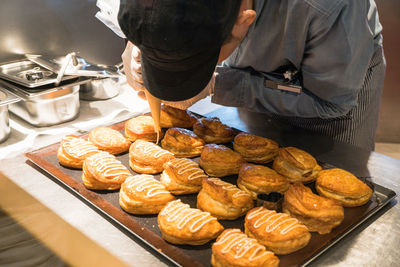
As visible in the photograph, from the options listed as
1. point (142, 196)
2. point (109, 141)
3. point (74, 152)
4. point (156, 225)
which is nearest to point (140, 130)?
point (109, 141)

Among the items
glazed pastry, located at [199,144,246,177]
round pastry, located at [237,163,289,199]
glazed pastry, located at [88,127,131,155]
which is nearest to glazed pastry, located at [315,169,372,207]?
round pastry, located at [237,163,289,199]

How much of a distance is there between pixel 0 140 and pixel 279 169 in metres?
1.83

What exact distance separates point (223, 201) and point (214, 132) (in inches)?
29.6

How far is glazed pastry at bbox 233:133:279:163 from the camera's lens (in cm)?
243

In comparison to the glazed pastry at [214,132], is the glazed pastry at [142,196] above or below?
below

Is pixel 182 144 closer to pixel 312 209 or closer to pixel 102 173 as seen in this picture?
pixel 102 173

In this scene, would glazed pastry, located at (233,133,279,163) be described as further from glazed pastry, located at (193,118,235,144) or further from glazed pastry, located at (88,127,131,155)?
glazed pastry, located at (88,127,131,155)

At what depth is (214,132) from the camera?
8.63 feet

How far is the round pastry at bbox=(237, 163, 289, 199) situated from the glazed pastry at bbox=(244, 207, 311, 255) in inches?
9.9

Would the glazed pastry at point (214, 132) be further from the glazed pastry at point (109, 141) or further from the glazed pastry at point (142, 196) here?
the glazed pastry at point (142, 196)

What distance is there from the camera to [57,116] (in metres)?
2.87

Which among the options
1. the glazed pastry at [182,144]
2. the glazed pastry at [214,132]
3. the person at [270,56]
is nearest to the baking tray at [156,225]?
the glazed pastry at [182,144]

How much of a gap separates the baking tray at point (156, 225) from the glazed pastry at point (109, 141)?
0.12 m

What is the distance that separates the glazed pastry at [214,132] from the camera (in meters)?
2.63
